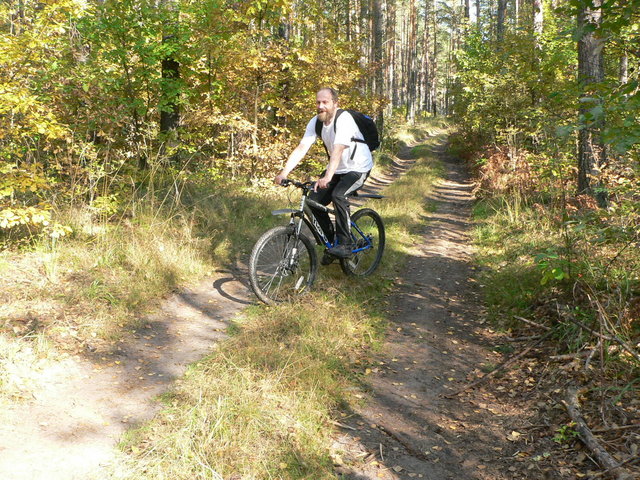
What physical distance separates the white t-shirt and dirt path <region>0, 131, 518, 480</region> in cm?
179

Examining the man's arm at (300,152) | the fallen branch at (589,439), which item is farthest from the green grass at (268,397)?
the fallen branch at (589,439)

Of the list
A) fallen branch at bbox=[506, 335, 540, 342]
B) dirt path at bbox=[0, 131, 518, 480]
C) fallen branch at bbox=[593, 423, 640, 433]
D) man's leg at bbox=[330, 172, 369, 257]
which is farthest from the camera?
man's leg at bbox=[330, 172, 369, 257]

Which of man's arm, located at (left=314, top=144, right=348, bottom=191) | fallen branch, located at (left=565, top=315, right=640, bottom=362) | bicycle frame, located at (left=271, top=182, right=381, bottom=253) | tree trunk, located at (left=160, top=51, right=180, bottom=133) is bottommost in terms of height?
fallen branch, located at (left=565, top=315, right=640, bottom=362)

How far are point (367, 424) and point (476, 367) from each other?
1467 mm

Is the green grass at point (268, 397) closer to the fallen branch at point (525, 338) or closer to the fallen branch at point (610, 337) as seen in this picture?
the fallen branch at point (525, 338)

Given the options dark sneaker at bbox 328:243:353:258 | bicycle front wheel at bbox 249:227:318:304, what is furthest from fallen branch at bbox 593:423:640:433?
dark sneaker at bbox 328:243:353:258

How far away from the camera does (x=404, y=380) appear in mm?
4262

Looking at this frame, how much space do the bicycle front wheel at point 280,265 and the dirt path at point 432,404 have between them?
3.82 feet

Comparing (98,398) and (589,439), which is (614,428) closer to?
(589,439)

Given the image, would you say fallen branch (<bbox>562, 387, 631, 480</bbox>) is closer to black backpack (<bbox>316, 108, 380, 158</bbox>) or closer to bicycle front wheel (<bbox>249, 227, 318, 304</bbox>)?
bicycle front wheel (<bbox>249, 227, 318, 304</bbox>)

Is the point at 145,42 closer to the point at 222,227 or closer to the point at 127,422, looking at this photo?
the point at 222,227

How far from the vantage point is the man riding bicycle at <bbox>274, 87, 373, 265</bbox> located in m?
5.37

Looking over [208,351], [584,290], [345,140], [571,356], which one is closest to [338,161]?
[345,140]

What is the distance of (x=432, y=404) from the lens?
3922 mm
